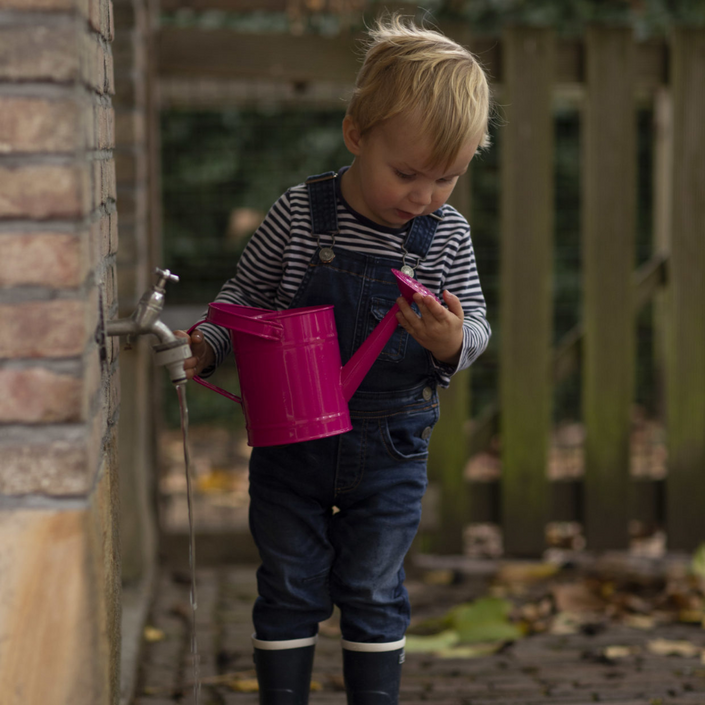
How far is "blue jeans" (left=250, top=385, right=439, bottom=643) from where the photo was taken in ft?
6.26

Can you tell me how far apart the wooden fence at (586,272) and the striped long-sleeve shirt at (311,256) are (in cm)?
142

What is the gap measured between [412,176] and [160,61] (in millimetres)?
1849

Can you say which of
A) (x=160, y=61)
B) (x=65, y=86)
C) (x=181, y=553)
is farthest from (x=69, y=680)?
(x=160, y=61)

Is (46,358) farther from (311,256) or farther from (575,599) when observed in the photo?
(575,599)

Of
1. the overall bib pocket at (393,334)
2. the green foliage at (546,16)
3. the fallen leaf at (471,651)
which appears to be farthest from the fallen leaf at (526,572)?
the green foliage at (546,16)

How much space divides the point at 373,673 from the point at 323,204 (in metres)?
0.97

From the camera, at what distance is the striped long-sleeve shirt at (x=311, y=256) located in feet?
6.25

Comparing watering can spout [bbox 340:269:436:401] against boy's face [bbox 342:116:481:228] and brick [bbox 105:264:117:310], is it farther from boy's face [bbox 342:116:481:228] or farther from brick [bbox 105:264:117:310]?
brick [bbox 105:264:117:310]

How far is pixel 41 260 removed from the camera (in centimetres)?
139

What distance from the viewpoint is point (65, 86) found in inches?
53.4

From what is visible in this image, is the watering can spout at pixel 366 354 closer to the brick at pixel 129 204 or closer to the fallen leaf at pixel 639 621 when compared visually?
the brick at pixel 129 204

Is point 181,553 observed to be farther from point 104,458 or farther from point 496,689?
point 104,458

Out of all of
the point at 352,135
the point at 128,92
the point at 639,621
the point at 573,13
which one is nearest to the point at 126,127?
the point at 128,92

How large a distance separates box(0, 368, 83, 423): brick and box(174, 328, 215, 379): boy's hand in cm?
41
